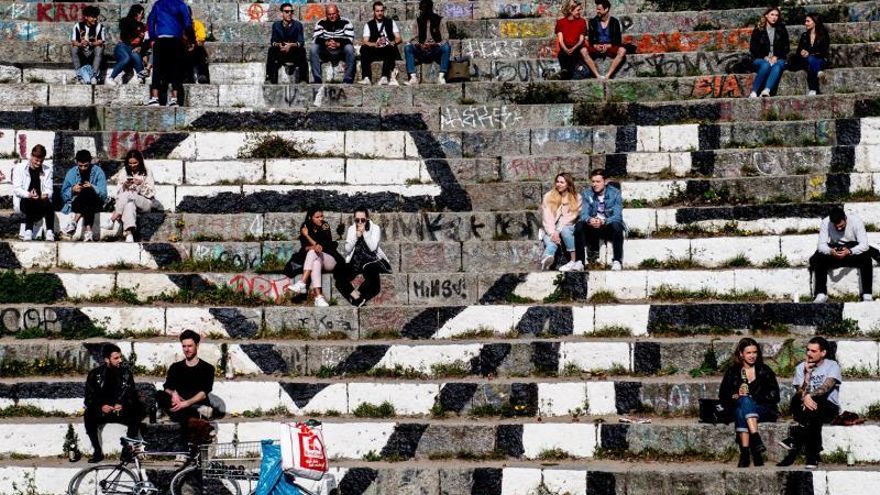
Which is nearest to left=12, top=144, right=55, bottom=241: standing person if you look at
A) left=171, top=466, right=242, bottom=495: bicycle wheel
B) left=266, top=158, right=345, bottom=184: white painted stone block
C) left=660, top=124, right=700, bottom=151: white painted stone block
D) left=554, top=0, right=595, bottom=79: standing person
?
left=266, top=158, right=345, bottom=184: white painted stone block

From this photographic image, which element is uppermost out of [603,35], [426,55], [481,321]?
[603,35]

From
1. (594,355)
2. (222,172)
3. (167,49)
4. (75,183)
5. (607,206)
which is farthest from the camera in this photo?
(167,49)

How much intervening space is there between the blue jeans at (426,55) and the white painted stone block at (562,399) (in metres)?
8.17

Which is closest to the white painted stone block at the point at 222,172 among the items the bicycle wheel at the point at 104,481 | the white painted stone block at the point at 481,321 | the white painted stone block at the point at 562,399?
the white painted stone block at the point at 481,321

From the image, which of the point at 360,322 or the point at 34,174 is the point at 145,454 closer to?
the point at 360,322

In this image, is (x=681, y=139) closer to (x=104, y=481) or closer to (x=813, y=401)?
(x=813, y=401)

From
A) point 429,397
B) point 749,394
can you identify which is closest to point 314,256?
point 429,397

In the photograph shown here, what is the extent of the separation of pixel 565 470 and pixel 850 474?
2.83 metres

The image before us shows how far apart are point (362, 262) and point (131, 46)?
7262 mm

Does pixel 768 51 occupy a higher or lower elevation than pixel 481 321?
higher

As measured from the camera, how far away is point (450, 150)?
24016 mm

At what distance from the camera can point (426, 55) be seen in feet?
84.4

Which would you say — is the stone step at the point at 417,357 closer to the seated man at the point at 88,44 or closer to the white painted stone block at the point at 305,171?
the white painted stone block at the point at 305,171

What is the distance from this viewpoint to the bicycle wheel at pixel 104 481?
55.6 feet
